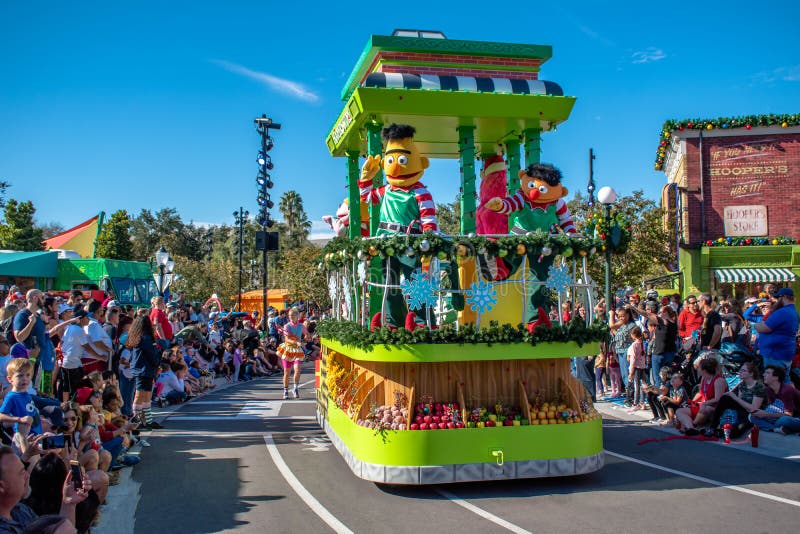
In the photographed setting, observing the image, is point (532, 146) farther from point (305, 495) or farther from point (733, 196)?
point (733, 196)

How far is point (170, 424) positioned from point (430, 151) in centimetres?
664

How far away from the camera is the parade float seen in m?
7.19

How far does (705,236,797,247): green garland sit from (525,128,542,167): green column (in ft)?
57.9

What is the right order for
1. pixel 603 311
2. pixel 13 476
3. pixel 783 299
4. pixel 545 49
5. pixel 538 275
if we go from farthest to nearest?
pixel 603 311
pixel 783 299
pixel 545 49
pixel 538 275
pixel 13 476

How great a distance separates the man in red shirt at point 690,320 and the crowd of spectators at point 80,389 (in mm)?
10072

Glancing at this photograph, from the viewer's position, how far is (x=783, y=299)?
11.0m

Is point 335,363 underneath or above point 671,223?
underneath

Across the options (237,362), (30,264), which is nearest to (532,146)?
(237,362)

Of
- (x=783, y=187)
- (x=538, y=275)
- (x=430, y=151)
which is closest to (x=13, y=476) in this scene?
(x=538, y=275)

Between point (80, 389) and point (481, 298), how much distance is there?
4938 millimetres

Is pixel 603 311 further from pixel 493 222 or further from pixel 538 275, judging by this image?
pixel 538 275

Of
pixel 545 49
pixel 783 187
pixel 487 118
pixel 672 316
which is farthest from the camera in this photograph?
pixel 783 187

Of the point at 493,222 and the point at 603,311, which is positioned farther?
the point at 603,311

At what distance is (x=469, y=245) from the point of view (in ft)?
25.4
